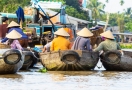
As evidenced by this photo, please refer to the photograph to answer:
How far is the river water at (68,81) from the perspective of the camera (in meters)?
8.94

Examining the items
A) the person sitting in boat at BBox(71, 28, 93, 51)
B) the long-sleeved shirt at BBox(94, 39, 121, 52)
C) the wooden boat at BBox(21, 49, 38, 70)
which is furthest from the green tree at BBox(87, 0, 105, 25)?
the person sitting in boat at BBox(71, 28, 93, 51)

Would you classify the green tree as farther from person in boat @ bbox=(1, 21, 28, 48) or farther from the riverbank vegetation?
person in boat @ bbox=(1, 21, 28, 48)

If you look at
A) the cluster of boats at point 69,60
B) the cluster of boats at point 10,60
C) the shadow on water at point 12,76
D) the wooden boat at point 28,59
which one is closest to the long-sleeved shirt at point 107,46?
the cluster of boats at point 69,60

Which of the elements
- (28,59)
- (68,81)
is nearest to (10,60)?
(68,81)

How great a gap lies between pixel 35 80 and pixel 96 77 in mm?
1501

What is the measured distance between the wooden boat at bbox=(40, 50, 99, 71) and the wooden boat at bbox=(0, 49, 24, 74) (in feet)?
3.96

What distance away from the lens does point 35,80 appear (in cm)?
1009

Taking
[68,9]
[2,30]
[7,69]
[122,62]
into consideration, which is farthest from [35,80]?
[68,9]

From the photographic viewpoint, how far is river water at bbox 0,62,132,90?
8.94 meters

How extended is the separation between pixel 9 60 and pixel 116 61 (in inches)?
118

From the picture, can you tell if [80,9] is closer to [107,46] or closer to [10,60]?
[107,46]

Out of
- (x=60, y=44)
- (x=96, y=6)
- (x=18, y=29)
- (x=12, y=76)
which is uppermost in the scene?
(x=18, y=29)

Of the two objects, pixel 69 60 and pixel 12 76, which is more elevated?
pixel 69 60

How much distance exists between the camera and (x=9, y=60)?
1077 centimetres
